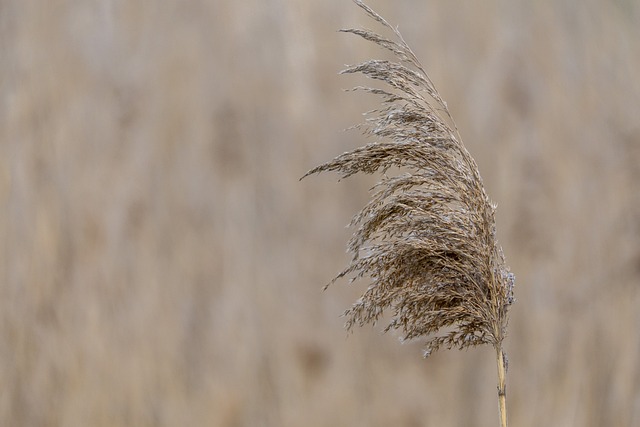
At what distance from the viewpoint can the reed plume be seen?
117 cm

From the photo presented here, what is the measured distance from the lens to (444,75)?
2461 mm

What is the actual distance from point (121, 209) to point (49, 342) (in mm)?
435

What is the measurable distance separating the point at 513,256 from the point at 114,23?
1.44 m

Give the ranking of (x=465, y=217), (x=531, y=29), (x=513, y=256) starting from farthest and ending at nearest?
1. (x=531, y=29)
2. (x=513, y=256)
3. (x=465, y=217)

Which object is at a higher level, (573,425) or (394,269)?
(394,269)

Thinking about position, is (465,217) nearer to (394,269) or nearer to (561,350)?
(394,269)

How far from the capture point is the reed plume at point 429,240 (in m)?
1.17

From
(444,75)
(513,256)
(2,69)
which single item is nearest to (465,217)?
(513,256)

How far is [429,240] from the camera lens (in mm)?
1180

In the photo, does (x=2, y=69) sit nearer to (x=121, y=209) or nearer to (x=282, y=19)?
(x=121, y=209)

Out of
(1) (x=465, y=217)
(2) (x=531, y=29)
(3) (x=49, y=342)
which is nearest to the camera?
(1) (x=465, y=217)

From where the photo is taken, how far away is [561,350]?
2268mm

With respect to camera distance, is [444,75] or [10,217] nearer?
[10,217]

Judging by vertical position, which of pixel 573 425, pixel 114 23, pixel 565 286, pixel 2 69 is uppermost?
pixel 114 23
